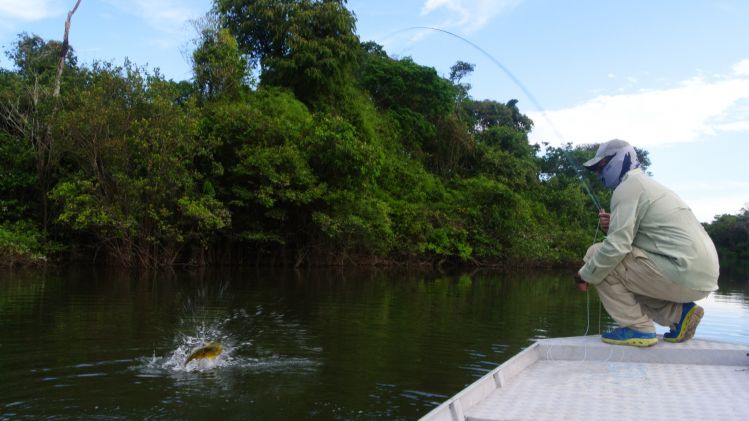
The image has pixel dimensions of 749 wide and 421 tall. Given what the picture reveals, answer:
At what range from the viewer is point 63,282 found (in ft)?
54.2

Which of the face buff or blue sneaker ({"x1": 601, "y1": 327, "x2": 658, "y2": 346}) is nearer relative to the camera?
blue sneaker ({"x1": 601, "y1": 327, "x2": 658, "y2": 346})

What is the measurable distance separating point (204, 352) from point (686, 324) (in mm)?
4490

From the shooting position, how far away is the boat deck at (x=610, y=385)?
11.6 feet

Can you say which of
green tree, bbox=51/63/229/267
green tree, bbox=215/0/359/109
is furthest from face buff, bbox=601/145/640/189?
green tree, bbox=215/0/359/109

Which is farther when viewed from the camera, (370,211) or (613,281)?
(370,211)

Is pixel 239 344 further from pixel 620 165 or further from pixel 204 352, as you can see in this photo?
pixel 620 165

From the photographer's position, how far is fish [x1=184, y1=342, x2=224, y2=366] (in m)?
6.57

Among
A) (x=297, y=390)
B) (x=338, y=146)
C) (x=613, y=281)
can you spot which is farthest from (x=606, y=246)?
(x=338, y=146)

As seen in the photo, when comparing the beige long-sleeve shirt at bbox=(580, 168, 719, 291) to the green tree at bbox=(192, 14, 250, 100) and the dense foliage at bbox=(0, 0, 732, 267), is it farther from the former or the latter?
the green tree at bbox=(192, 14, 250, 100)

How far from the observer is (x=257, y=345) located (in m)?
8.12

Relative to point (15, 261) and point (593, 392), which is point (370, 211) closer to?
point (15, 261)

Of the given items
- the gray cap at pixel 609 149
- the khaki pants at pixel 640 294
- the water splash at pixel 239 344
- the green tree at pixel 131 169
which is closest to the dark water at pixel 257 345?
the water splash at pixel 239 344

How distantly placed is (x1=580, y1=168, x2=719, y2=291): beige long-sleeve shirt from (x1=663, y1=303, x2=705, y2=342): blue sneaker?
35 centimetres

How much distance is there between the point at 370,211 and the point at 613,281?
22387 mm
